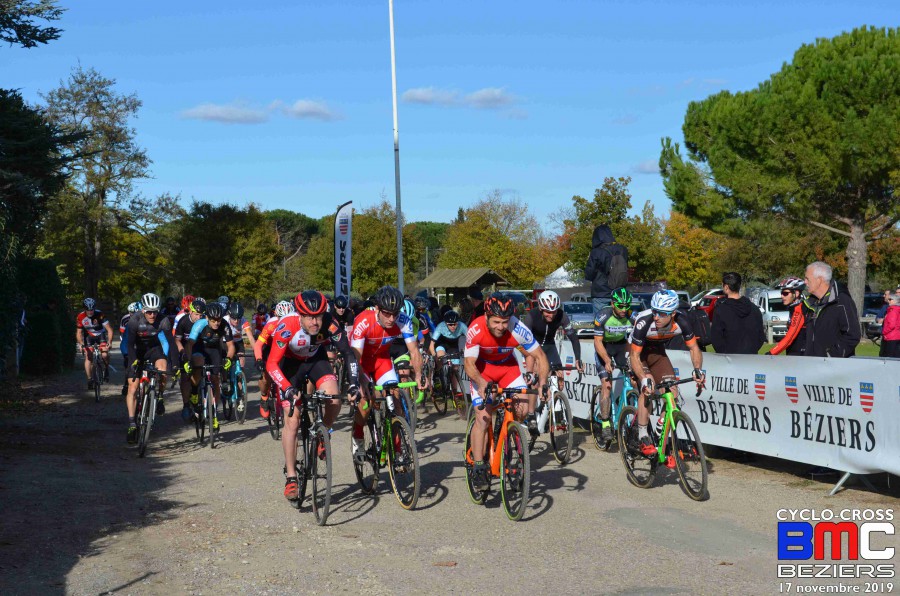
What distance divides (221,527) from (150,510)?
48.9 inches

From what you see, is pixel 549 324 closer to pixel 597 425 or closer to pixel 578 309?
pixel 597 425

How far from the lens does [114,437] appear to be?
48.5 ft

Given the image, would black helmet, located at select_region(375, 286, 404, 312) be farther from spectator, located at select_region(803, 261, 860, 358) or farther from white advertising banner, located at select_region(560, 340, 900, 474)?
spectator, located at select_region(803, 261, 860, 358)

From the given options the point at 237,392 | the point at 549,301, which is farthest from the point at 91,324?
the point at 549,301

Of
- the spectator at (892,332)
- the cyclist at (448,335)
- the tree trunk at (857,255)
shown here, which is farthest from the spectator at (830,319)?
the tree trunk at (857,255)

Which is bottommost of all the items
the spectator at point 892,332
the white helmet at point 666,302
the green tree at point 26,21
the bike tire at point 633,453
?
the bike tire at point 633,453

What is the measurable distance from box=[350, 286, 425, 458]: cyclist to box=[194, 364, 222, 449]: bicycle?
4.29m

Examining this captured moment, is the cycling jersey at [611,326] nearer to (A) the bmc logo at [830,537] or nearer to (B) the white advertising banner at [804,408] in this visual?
(B) the white advertising banner at [804,408]

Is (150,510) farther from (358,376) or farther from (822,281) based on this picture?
(822,281)

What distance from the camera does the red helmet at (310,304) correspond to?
8.70 metres

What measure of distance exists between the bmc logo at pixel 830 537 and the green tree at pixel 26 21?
54.0 ft

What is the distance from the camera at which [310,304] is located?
8.72m

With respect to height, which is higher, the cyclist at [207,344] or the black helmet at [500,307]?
the black helmet at [500,307]

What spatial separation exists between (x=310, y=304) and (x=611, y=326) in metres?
3.97
